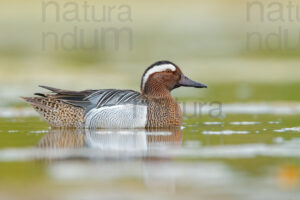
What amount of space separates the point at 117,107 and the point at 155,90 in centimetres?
88

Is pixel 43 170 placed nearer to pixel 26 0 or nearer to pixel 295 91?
pixel 295 91

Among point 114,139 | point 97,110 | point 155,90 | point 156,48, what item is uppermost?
point 156,48

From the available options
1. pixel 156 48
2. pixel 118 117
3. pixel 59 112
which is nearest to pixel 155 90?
pixel 118 117

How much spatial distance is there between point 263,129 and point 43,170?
399 centimetres

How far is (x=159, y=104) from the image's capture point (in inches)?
487

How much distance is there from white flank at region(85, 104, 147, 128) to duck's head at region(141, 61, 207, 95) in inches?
24.1

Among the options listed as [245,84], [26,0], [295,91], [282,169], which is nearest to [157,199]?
[282,169]

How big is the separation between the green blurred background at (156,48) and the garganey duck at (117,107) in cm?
266

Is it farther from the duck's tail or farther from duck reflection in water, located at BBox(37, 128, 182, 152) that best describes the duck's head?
the duck's tail

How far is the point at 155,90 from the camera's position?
41.8 feet

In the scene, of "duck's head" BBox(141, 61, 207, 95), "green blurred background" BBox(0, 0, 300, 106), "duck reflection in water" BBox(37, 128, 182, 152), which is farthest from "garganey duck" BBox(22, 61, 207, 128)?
"green blurred background" BBox(0, 0, 300, 106)

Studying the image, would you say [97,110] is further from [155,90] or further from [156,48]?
[156,48]

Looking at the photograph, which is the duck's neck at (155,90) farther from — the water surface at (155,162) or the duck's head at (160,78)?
the water surface at (155,162)

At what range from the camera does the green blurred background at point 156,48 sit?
17.8 metres
